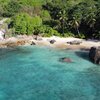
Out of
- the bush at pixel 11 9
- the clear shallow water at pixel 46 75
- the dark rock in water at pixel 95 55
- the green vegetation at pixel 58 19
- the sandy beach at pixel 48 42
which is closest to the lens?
the clear shallow water at pixel 46 75

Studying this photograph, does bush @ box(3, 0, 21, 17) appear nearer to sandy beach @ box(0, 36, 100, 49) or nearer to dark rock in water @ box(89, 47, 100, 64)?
sandy beach @ box(0, 36, 100, 49)

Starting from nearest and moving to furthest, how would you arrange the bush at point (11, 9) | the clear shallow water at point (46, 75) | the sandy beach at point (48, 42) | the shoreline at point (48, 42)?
the clear shallow water at point (46, 75) → the shoreline at point (48, 42) → the sandy beach at point (48, 42) → the bush at point (11, 9)

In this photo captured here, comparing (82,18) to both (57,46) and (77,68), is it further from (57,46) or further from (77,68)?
(77,68)

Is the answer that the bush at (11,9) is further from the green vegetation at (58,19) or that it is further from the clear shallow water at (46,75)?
the clear shallow water at (46,75)

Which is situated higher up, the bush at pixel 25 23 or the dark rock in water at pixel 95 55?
the bush at pixel 25 23

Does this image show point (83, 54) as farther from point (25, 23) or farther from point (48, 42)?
point (25, 23)

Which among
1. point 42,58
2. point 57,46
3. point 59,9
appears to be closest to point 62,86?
point 42,58

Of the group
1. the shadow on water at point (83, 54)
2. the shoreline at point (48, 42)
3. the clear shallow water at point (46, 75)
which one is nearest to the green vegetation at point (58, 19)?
the shoreline at point (48, 42)

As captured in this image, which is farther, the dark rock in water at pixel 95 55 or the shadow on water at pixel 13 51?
the shadow on water at pixel 13 51

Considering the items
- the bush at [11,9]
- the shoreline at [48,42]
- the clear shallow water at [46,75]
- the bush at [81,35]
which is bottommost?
the clear shallow water at [46,75]
